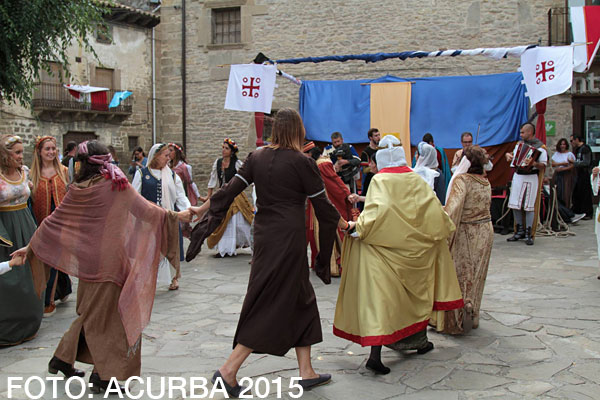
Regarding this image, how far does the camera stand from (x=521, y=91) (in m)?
11.7

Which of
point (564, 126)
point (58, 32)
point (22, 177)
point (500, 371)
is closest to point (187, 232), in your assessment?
point (22, 177)

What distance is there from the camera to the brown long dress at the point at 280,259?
3.58 m

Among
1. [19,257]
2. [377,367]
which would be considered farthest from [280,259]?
[19,257]

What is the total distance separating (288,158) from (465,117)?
937 centimetres

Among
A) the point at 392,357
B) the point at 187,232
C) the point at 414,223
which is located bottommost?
the point at 392,357

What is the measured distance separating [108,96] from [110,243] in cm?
2033

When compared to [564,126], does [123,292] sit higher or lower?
lower

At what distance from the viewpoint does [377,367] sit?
3939mm

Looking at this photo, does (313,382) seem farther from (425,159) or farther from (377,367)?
(425,159)

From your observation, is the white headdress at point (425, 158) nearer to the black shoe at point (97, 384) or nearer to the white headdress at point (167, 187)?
the white headdress at point (167, 187)

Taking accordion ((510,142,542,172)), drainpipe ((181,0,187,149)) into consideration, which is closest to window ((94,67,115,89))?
drainpipe ((181,0,187,149))

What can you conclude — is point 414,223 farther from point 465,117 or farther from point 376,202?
point 465,117

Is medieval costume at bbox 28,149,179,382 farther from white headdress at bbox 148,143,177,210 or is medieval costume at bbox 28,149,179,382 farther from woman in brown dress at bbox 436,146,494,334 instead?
white headdress at bbox 148,143,177,210

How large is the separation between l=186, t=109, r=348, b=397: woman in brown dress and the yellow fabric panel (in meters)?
9.06
